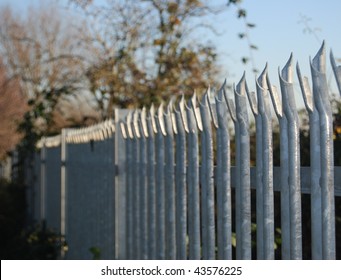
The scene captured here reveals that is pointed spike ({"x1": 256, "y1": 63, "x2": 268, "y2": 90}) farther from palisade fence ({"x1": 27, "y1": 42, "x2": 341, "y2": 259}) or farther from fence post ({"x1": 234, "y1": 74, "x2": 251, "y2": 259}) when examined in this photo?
fence post ({"x1": 234, "y1": 74, "x2": 251, "y2": 259})

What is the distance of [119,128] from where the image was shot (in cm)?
643

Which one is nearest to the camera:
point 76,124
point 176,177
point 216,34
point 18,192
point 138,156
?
point 176,177

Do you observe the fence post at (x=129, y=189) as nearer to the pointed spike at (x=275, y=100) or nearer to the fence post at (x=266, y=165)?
the fence post at (x=266, y=165)

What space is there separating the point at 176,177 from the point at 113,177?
5.03 feet

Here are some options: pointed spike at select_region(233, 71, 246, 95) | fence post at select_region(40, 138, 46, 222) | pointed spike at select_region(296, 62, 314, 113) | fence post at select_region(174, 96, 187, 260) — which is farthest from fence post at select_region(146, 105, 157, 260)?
fence post at select_region(40, 138, 46, 222)

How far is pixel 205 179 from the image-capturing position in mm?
4508

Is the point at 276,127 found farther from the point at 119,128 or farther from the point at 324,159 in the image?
the point at 324,159

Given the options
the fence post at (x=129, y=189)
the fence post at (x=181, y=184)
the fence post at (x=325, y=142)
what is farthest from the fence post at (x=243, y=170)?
the fence post at (x=129, y=189)

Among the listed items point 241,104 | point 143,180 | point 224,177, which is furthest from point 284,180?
point 143,180

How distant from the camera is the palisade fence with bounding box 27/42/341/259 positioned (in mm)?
3396

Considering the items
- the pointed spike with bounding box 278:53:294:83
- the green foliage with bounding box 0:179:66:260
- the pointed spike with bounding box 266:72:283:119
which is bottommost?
the green foliage with bounding box 0:179:66:260

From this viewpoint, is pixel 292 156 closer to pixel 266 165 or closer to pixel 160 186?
pixel 266 165
